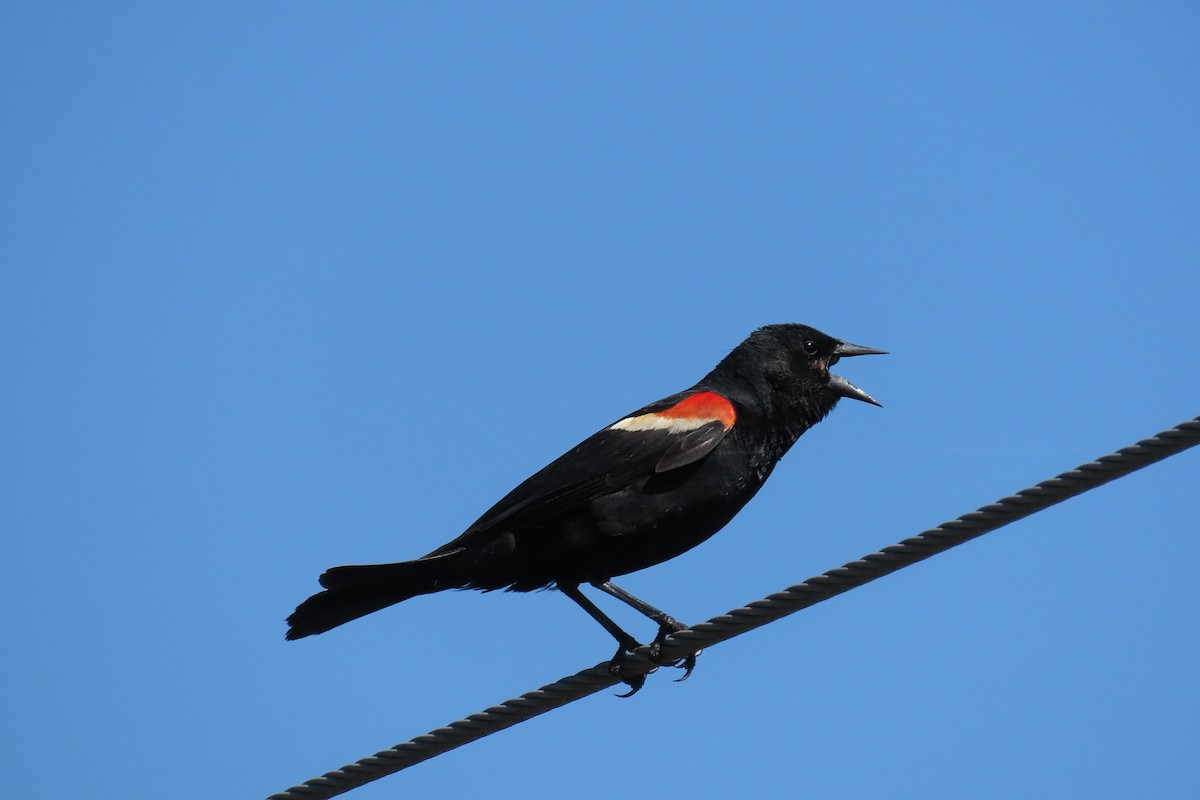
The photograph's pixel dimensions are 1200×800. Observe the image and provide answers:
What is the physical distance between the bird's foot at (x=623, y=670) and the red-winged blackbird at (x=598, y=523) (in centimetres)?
2

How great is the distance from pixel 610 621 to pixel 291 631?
4.40 ft

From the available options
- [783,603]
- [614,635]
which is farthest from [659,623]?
[783,603]

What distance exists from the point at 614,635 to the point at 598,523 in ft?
1.57

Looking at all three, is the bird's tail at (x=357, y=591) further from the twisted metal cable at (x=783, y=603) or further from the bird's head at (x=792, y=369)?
the bird's head at (x=792, y=369)

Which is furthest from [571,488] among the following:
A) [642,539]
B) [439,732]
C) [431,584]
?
[439,732]

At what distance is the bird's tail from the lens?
513 cm

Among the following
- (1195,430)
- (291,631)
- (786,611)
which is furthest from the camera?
(291,631)

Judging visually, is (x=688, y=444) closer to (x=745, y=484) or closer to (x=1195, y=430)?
(x=745, y=484)

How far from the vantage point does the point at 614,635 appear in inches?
206

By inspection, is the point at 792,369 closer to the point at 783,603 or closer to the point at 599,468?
the point at 599,468

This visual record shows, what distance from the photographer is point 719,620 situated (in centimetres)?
410

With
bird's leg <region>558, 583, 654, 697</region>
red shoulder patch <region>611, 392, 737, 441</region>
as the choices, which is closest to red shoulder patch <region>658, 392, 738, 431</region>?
red shoulder patch <region>611, 392, 737, 441</region>

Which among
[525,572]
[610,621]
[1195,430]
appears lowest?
[1195,430]

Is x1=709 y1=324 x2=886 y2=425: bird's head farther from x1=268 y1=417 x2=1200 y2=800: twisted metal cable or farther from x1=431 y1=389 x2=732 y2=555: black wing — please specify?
x1=268 y1=417 x2=1200 y2=800: twisted metal cable
